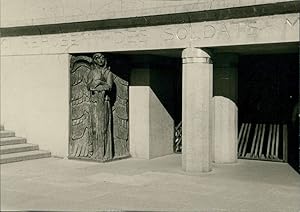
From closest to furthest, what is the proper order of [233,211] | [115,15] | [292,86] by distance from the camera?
[233,211], [115,15], [292,86]

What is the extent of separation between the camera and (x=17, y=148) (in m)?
12.9

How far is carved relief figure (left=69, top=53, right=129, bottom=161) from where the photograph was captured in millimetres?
12359

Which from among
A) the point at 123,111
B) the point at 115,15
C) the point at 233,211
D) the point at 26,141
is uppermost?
the point at 115,15

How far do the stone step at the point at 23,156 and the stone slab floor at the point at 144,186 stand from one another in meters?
0.29

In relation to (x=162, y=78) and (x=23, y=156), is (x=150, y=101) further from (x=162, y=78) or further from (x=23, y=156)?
(x=23, y=156)

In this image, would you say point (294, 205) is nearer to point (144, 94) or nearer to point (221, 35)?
point (221, 35)

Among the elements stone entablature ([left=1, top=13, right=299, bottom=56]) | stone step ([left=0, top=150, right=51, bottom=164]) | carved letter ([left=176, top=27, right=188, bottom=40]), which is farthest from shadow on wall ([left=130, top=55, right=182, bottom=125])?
stone step ([left=0, top=150, right=51, bottom=164])

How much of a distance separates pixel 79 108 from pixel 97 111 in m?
0.72

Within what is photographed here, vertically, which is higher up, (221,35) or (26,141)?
(221,35)

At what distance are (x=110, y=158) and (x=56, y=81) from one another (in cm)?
259

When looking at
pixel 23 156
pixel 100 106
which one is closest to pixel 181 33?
pixel 100 106

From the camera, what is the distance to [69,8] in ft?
41.3

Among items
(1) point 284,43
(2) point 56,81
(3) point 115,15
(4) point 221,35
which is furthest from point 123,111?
(1) point 284,43

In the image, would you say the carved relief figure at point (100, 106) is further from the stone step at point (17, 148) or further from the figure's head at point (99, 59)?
the stone step at point (17, 148)
